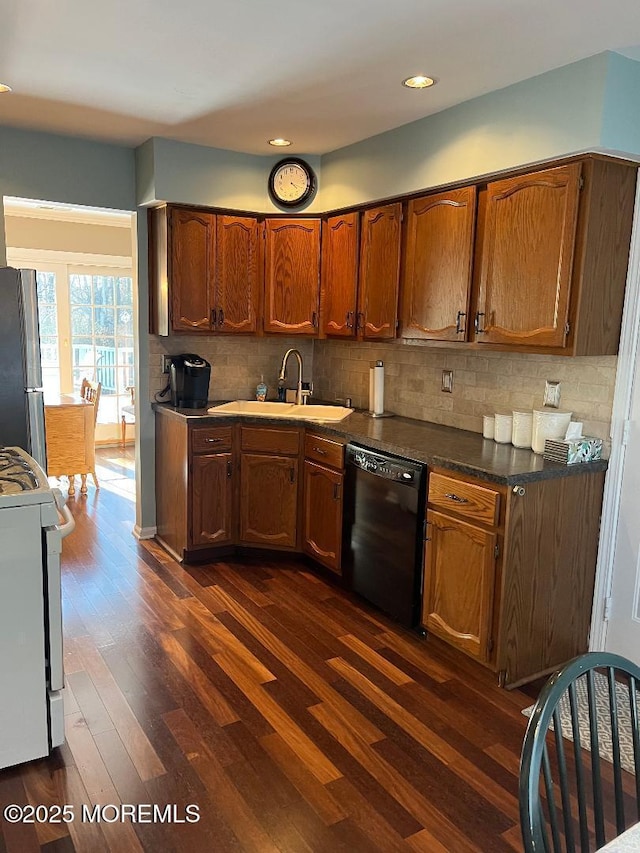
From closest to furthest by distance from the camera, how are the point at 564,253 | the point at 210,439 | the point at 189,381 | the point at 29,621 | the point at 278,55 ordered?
the point at 29,621
the point at 278,55
the point at 564,253
the point at 210,439
the point at 189,381

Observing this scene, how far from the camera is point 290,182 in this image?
417cm

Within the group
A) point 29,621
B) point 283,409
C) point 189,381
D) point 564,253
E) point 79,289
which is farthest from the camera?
point 79,289

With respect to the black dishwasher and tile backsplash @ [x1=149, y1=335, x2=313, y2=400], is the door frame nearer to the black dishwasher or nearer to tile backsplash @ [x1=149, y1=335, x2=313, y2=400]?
the black dishwasher

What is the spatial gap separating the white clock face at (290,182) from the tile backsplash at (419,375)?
1014 mm

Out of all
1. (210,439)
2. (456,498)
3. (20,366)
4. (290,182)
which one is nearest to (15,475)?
(20,366)

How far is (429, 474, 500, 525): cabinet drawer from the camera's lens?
2.71m

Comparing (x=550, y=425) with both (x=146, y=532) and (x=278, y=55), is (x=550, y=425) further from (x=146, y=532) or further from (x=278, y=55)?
(x=146, y=532)

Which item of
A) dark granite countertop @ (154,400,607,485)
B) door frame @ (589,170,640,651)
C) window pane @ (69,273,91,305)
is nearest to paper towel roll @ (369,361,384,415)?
dark granite countertop @ (154,400,607,485)

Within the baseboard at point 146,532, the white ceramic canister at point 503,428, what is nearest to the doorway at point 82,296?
the baseboard at point 146,532

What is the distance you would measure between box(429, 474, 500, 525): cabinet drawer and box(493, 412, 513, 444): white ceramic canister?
18.6 inches

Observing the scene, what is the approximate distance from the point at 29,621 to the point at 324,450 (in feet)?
6.27

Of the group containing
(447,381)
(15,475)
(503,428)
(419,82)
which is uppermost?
(419,82)

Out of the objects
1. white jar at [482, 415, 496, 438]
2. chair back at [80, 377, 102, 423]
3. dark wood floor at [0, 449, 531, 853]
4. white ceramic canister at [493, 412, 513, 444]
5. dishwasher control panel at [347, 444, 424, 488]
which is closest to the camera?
dark wood floor at [0, 449, 531, 853]

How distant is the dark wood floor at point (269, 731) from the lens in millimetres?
1983
